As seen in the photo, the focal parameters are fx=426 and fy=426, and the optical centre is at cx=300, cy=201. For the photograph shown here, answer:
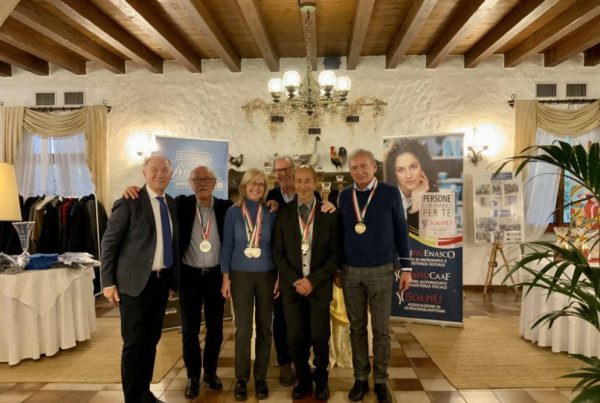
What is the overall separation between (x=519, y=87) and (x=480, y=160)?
123 centimetres

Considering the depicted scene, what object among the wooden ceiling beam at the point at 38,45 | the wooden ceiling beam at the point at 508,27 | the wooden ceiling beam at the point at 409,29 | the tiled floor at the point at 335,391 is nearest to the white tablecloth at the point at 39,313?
the tiled floor at the point at 335,391

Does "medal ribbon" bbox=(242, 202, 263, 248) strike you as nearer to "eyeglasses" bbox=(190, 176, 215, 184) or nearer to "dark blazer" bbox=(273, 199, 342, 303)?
"dark blazer" bbox=(273, 199, 342, 303)

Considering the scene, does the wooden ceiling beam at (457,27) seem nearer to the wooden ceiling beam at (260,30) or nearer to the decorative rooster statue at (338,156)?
the decorative rooster statue at (338,156)

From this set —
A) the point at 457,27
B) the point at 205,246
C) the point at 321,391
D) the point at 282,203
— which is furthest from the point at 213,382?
the point at 457,27

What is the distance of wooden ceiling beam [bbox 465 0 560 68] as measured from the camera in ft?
13.9

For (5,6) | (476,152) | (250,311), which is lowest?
(250,311)

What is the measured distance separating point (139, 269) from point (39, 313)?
1795 mm

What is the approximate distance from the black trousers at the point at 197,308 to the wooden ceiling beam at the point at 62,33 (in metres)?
3.21

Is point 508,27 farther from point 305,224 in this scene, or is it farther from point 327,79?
point 305,224

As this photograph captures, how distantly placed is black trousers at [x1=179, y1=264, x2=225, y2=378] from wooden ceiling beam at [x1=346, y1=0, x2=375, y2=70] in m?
2.81

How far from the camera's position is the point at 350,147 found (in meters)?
6.33

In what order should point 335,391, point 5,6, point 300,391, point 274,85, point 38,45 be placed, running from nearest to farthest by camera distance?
point 5,6, point 300,391, point 335,391, point 274,85, point 38,45

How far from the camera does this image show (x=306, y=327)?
2.83 metres

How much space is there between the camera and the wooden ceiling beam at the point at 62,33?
4172 millimetres
